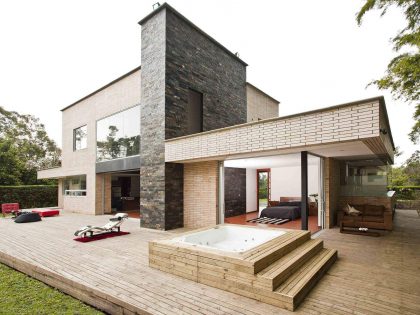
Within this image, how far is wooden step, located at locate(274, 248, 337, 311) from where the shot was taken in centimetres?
317

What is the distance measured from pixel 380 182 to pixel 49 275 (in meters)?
11.0

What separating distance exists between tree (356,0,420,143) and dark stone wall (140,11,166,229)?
652cm

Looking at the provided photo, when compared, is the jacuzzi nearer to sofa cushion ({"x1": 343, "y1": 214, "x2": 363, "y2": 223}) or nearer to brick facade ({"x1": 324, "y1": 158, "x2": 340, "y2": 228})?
sofa cushion ({"x1": 343, "y1": 214, "x2": 363, "y2": 223})

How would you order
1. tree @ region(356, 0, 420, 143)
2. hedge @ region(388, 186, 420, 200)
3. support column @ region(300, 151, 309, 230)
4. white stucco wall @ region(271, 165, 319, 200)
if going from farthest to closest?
1. hedge @ region(388, 186, 420, 200)
2. white stucco wall @ region(271, 165, 319, 200)
3. support column @ region(300, 151, 309, 230)
4. tree @ region(356, 0, 420, 143)

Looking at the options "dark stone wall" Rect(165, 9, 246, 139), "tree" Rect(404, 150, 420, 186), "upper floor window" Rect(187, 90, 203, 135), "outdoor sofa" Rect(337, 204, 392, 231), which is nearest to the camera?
A: "outdoor sofa" Rect(337, 204, 392, 231)

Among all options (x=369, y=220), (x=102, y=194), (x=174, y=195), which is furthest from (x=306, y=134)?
(x=102, y=194)

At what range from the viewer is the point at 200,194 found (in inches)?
345

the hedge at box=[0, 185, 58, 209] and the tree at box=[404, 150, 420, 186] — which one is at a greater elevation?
the tree at box=[404, 150, 420, 186]

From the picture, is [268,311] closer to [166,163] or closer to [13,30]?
[166,163]

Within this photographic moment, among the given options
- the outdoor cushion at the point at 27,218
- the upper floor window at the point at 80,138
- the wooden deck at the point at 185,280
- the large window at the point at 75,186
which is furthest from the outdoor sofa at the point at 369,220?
the upper floor window at the point at 80,138

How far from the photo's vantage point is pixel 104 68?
1838 centimetres

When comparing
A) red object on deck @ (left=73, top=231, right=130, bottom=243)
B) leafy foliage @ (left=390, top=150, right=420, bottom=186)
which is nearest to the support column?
red object on deck @ (left=73, top=231, right=130, bottom=243)

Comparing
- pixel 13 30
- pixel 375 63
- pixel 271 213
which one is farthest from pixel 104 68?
pixel 375 63

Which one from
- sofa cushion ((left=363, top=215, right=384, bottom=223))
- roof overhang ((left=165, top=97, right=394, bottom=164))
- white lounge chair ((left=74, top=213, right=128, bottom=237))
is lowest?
white lounge chair ((left=74, top=213, right=128, bottom=237))
